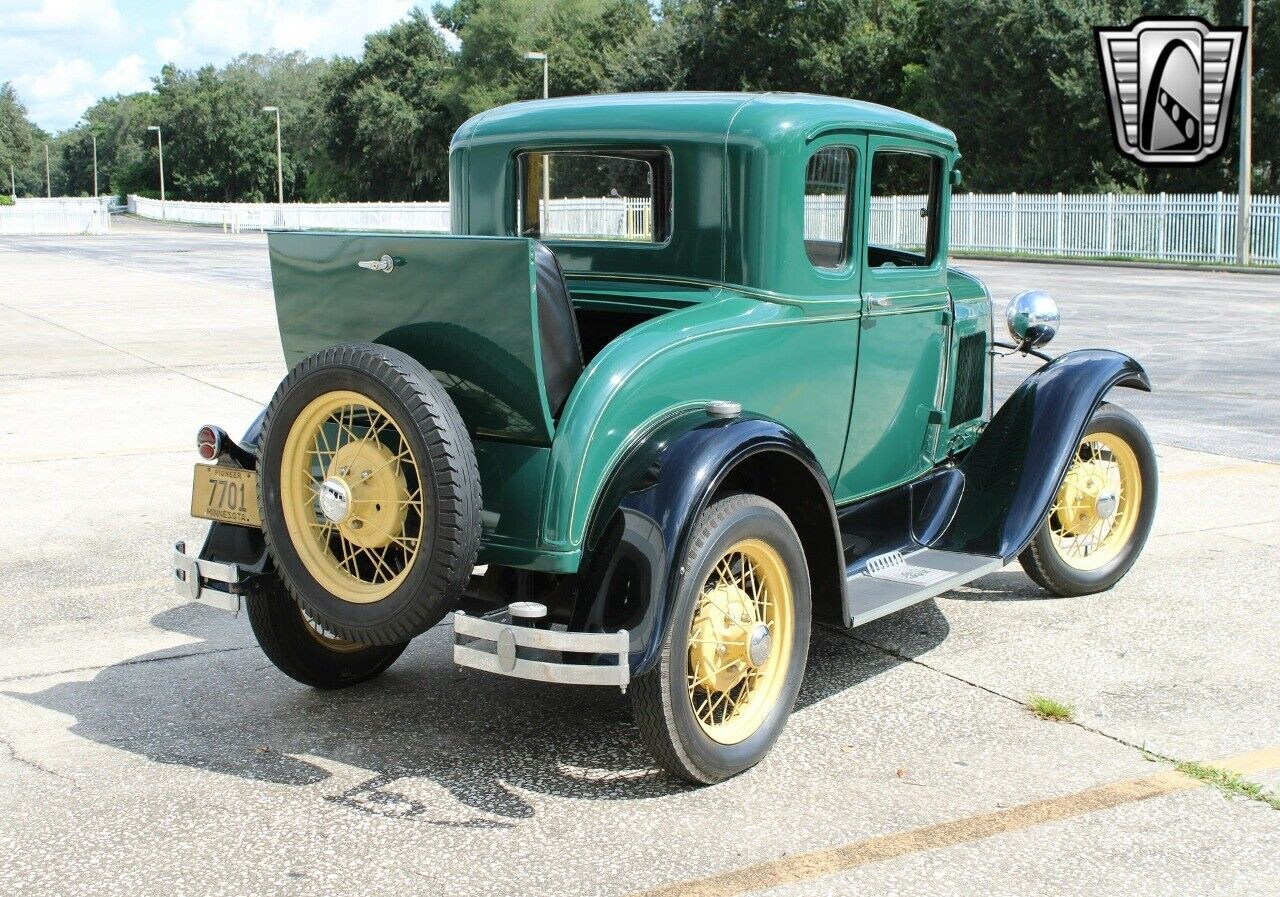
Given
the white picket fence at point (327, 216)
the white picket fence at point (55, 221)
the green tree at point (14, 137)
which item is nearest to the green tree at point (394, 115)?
the white picket fence at point (327, 216)

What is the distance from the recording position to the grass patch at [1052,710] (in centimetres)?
421

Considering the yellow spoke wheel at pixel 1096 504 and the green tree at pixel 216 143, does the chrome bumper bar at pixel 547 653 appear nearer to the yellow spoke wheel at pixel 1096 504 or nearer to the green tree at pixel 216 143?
the yellow spoke wheel at pixel 1096 504

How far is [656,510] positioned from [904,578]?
133 cm

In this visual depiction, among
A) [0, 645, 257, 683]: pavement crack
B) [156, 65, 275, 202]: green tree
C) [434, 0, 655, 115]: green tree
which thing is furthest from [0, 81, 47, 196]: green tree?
[0, 645, 257, 683]: pavement crack

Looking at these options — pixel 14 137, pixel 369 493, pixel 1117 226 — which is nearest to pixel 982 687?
pixel 369 493

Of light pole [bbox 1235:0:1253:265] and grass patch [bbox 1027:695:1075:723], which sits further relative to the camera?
light pole [bbox 1235:0:1253:265]

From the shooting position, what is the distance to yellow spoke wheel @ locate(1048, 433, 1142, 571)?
18.1 ft

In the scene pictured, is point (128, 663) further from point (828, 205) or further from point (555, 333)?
point (828, 205)

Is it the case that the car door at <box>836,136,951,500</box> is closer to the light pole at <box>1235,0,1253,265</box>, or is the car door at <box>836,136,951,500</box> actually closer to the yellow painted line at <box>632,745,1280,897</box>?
the yellow painted line at <box>632,745,1280,897</box>

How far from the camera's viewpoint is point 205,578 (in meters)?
4.06

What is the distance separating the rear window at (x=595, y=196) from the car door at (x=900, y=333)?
2.48 feet

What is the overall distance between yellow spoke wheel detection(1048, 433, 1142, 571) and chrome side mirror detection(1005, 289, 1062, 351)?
0.58 m

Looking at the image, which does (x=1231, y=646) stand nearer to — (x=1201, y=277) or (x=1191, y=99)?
(x=1201, y=277)

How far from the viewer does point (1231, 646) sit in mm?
4918
